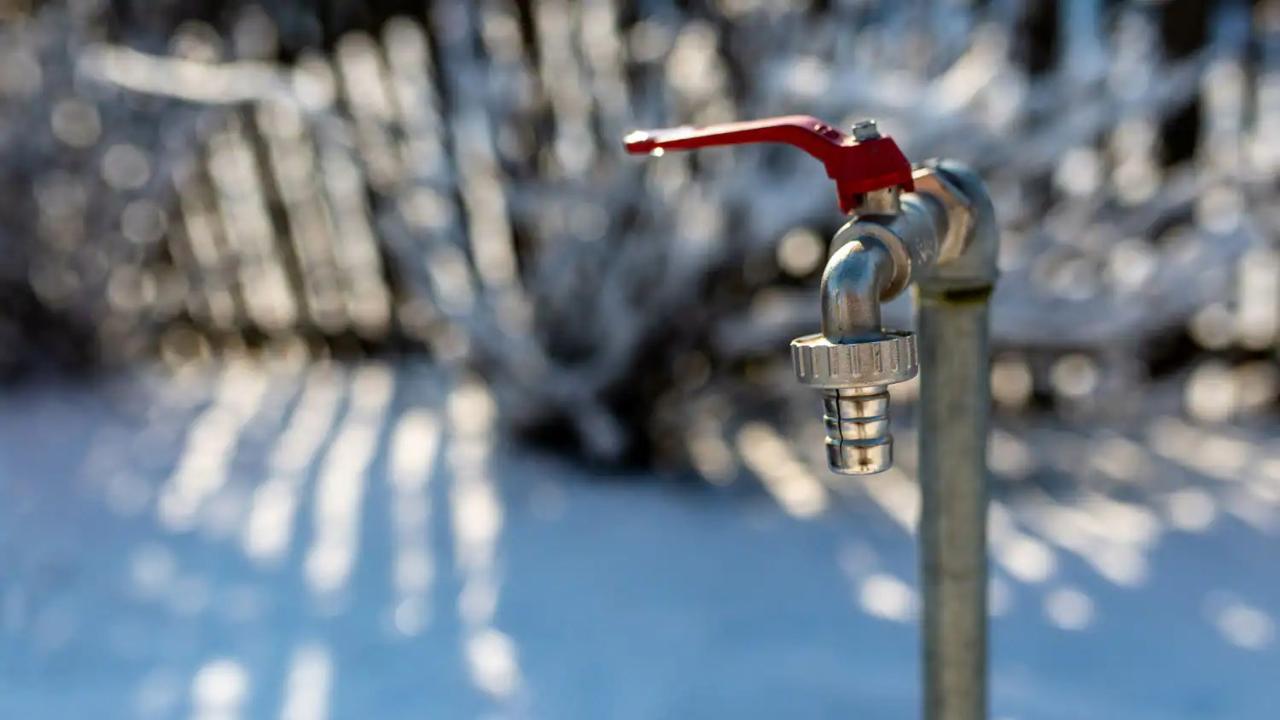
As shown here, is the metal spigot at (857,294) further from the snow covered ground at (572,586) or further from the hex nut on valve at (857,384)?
the snow covered ground at (572,586)

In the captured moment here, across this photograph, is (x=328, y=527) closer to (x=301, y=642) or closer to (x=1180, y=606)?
(x=301, y=642)

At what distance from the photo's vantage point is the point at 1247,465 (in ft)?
7.38

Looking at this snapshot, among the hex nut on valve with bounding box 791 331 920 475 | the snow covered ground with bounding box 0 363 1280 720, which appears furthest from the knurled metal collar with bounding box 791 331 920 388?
the snow covered ground with bounding box 0 363 1280 720

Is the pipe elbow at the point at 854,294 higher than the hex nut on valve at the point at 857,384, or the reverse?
the pipe elbow at the point at 854,294

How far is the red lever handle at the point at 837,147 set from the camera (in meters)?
0.90

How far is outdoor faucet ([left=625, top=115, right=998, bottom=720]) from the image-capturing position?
2.74 ft

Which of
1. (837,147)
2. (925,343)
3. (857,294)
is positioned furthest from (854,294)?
(925,343)

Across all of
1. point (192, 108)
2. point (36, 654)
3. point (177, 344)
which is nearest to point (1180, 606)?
point (36, 654)

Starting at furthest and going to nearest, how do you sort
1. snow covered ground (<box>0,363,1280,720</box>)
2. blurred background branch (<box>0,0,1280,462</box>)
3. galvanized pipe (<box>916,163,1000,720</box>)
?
blurred background branch (<box>0,0,1280,462</box>) → snow covered ground (<box>0,363,1280,720</box>) → galvanized pipe (<box>916,163,1000,720</box>)

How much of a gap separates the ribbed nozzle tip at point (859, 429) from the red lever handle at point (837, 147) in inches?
6.7

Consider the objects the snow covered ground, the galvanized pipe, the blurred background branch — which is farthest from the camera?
the blurred background branch

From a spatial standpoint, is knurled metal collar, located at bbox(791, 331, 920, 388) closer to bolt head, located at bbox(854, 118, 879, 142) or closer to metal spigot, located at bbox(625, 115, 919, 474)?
metal spigot, located at bbox(625, 115, 919, 474)

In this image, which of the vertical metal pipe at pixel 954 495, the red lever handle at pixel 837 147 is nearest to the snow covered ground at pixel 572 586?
the vertical metal pipe at pixel 954 495

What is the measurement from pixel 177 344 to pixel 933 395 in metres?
3.21
